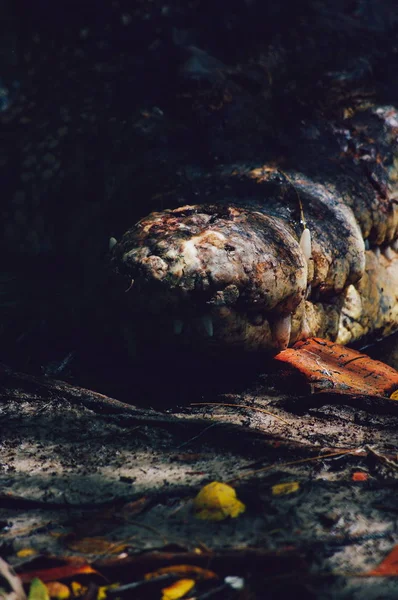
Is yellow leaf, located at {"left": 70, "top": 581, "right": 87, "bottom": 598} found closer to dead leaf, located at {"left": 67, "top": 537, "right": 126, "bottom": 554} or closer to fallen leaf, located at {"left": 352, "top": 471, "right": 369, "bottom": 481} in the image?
dead leaf, located at {"left": 67, "top": 537, "right": 126, "bottom": 554}

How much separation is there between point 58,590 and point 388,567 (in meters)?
0.79

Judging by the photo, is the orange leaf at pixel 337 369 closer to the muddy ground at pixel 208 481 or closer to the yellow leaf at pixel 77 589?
the muddy ground at pixel 208 481

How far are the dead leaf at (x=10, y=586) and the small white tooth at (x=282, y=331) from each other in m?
1.90

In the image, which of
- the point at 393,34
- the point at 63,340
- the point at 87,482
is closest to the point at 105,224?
the point at 63,340

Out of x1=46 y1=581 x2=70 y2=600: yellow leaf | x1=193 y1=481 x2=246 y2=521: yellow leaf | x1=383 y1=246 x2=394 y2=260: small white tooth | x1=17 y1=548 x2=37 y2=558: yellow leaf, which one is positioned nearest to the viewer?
x1=46 y1=581 x2=70 y2=600: yellow leaf

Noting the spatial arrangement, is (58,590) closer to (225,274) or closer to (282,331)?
(225,274)

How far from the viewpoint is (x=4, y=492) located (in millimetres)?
1927

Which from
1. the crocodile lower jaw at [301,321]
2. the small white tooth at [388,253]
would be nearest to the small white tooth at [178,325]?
the crocodile lower jaw at [301,321]

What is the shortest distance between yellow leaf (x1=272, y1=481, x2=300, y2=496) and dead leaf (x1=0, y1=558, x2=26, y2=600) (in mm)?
776

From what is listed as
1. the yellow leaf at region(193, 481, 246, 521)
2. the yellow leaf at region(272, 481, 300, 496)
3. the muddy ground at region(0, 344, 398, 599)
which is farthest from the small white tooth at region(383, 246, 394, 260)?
the yellow leaf at region(193, 481, 246, 521)

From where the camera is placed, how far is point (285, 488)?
184cm

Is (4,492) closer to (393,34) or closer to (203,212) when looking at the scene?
(203,212)

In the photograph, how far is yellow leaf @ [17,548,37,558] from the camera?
1547mm

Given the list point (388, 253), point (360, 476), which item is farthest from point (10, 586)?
point (388, 253)
